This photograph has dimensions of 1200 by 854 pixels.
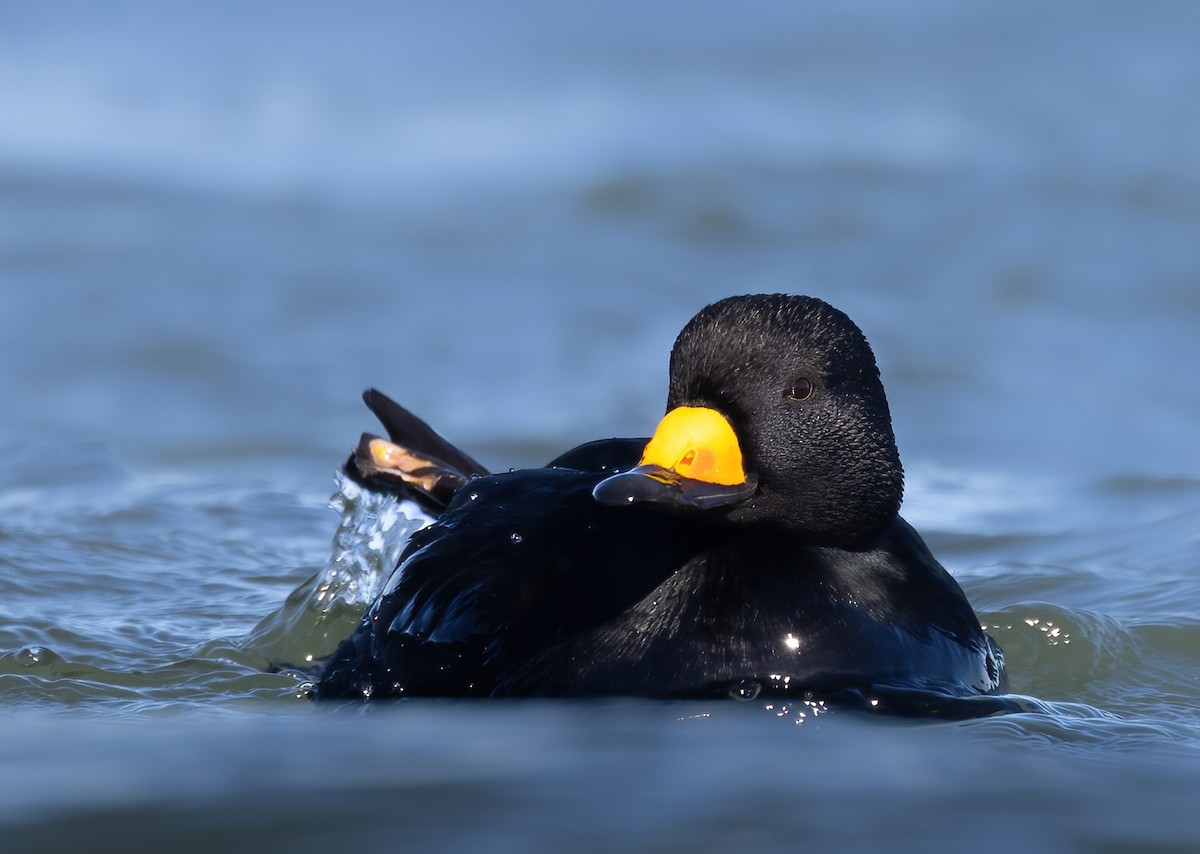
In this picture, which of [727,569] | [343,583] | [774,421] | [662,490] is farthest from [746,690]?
[343,583]

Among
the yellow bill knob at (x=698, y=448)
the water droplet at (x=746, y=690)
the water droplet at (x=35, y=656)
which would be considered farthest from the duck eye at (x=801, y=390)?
the water droplet at (x=35, y=656)

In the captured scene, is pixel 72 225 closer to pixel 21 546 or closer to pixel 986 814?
pixel 21 546

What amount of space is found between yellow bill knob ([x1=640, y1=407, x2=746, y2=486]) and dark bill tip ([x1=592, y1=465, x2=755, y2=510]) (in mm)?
19

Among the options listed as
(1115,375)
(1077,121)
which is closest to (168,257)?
(1115,375)

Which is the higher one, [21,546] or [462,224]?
[462,224]

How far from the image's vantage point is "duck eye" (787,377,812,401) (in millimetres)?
3762

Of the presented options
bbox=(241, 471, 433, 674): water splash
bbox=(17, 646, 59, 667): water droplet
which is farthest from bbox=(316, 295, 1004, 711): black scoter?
bbox=(17, 646, 59, 667): water droplet

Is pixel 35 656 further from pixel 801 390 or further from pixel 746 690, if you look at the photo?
pixel 801 390

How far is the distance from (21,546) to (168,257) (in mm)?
4592

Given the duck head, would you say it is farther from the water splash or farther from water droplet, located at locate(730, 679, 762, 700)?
the water splash

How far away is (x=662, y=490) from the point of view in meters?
3.57

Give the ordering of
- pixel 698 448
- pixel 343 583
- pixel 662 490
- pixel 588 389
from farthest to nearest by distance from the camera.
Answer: pixel 588 389
pixel 343 583
pixel 698 448
pixel 662 490

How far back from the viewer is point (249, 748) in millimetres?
2795

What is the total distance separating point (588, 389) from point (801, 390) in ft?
16.4
